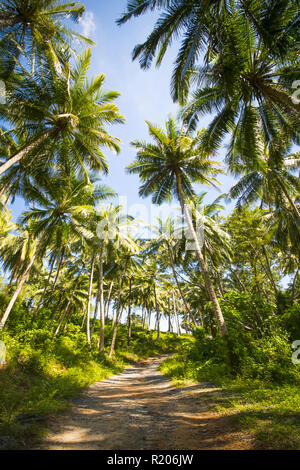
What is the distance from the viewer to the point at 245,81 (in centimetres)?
720

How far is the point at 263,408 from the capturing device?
4.14 m

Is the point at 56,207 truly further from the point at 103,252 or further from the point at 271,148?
the point at 271,148

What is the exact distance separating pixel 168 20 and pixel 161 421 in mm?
10564

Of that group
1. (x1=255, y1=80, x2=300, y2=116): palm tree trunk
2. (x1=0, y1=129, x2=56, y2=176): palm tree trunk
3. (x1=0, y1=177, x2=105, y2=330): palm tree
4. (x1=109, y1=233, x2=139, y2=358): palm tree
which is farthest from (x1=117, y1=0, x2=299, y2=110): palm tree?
(x1=109, y1=233, x2=139, y2=358): palm tree

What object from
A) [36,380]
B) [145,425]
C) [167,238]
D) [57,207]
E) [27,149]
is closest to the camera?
[145,425]

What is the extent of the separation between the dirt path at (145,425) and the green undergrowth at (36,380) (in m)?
0.35

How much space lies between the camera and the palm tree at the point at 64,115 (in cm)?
809

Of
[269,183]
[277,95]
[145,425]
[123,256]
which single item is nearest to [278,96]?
[277,95]

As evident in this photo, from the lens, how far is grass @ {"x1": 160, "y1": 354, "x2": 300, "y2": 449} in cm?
290

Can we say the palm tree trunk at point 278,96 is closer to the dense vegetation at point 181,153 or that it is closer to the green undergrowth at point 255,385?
the dense vegetation at point 181,153

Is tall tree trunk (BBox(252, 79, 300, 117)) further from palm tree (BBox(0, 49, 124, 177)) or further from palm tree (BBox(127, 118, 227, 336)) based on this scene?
palm tree (BBox(0, 49, 124, 177))

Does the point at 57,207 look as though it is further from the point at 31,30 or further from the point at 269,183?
the point at 269,183

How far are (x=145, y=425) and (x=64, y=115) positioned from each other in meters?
9.36

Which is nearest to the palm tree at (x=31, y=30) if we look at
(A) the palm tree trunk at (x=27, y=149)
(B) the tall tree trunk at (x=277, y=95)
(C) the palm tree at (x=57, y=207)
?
(A) the palm tree trunk at (x=27, y=149)
